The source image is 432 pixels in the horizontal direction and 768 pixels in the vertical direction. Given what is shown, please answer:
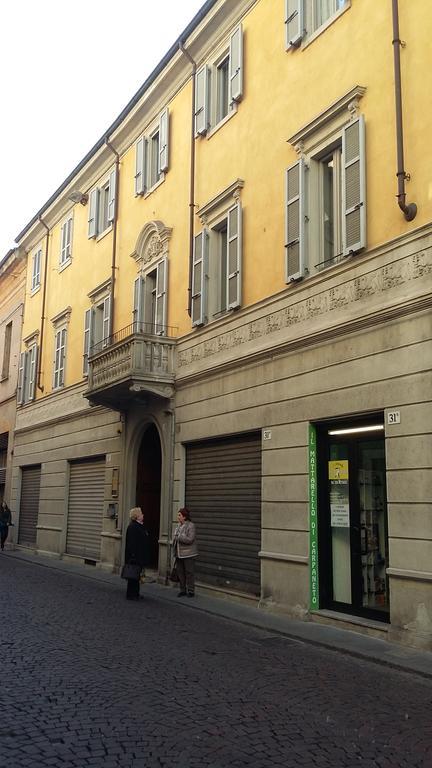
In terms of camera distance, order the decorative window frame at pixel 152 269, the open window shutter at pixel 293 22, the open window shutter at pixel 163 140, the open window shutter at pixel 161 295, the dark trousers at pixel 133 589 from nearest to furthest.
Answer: the open window shutter at pixel 293 22
the dark trousers at pixel 133 589
the open window shutter at pixel 161 295
the decorative window frame at pixel 152 269
the open window shutter at pixel 163 140

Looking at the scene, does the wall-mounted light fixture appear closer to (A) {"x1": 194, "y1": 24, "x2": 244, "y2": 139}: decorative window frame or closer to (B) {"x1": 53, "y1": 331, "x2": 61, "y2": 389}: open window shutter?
(B) {"x1": 53, "y1": 331, "x2": 61, "y2": 389}: open window shutter

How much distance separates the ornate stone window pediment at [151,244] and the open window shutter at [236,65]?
356 cm

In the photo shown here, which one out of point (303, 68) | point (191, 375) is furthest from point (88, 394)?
point (303, 68)

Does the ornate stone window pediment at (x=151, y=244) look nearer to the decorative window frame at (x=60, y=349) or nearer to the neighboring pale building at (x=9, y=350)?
the decorative window frame at (x=60, y=349)

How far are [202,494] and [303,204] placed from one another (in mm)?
5999

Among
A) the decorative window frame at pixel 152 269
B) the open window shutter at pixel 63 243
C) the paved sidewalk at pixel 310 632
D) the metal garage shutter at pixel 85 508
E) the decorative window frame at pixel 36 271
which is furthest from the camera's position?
the decorative window frame at pixel 36 271

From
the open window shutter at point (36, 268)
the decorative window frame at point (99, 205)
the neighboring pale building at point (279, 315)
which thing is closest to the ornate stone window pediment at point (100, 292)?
the neighboring pale building at point (279, 315)

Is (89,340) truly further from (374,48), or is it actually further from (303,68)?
(374,48)

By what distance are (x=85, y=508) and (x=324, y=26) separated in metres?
13.7

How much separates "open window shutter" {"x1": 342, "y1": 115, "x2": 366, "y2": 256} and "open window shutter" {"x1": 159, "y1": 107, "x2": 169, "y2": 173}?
689 centimetres

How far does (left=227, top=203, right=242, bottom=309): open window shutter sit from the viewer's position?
12.9 metres

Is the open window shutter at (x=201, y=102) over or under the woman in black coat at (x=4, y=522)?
over

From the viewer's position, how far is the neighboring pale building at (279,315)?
Result: 9.16 m

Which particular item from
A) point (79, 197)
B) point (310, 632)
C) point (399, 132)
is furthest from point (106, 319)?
point (310, 632)
